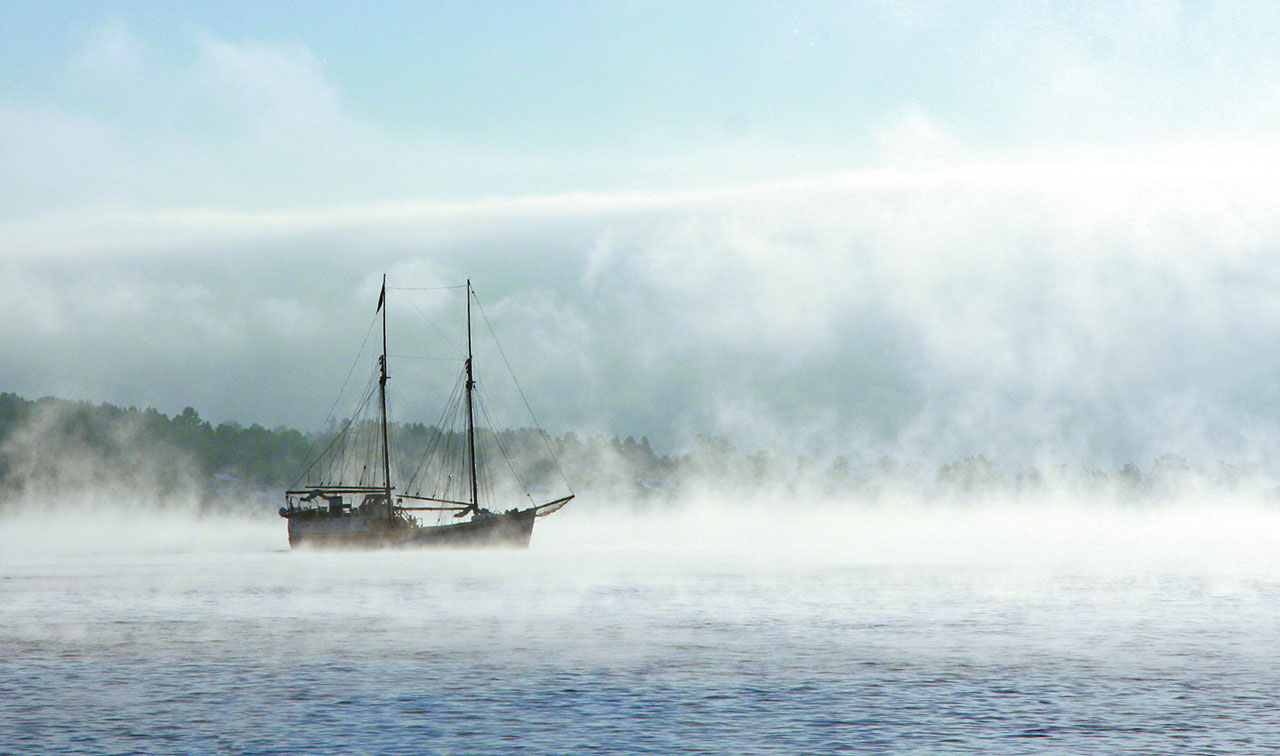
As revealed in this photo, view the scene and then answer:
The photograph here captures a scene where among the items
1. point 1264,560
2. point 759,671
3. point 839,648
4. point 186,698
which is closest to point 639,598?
point 839,648

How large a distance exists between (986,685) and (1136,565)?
105 m

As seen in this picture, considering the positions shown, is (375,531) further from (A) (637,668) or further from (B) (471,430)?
(A) (637,668)

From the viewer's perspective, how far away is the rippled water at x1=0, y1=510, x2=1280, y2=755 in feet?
116

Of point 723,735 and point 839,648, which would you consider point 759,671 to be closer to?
point 839,648

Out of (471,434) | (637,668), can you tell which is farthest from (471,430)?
(637,668)

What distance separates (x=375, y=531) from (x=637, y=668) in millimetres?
109641

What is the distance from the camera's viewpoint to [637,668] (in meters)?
48.8

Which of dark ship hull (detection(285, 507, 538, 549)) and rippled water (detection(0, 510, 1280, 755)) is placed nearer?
rippled water (detection(0, 510, 1280, 755))

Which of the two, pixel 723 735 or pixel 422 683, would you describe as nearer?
pixel 723 735

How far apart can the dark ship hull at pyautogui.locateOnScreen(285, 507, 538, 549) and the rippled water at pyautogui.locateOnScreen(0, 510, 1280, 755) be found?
53461 millimetres

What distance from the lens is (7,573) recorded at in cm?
12306

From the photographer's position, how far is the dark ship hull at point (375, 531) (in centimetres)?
15425

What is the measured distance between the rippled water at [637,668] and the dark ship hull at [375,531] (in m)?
53.5

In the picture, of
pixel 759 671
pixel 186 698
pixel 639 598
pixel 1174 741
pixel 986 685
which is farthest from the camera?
pixel 639 598
